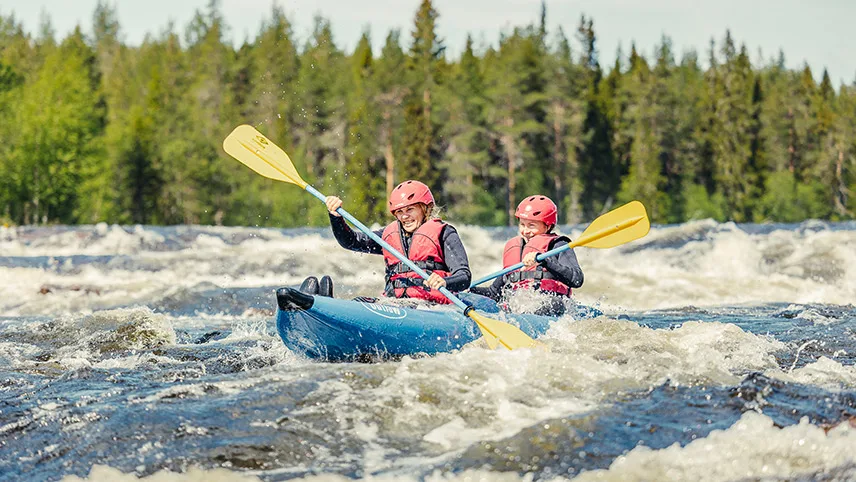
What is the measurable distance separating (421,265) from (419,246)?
0.45ft

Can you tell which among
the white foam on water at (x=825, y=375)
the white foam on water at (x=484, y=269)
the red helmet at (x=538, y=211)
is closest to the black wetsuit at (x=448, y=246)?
the red helmet at (x=538, y=211)

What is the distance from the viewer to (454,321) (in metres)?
5.93

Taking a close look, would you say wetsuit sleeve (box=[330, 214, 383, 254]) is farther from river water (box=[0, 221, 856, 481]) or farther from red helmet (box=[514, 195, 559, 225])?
red helmet (box=[514, 195, 559, 225])

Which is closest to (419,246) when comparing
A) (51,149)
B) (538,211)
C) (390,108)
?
(538,211)

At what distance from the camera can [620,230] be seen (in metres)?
6.95

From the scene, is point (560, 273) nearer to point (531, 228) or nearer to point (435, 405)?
point (531, 228)

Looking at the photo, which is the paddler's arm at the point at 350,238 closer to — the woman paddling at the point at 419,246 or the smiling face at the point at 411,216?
the woman paddling at the point at 419,246

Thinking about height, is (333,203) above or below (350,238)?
above

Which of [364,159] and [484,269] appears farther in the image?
[364,159]

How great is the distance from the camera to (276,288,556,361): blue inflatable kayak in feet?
17.6

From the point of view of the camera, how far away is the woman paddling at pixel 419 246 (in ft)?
21.4

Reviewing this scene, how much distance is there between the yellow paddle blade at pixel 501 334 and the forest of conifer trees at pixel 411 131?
30.1 meters

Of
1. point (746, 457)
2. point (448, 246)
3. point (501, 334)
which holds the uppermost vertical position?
point (448, 246)

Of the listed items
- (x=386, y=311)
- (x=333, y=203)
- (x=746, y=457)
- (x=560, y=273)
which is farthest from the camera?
(x=560, y=273)
